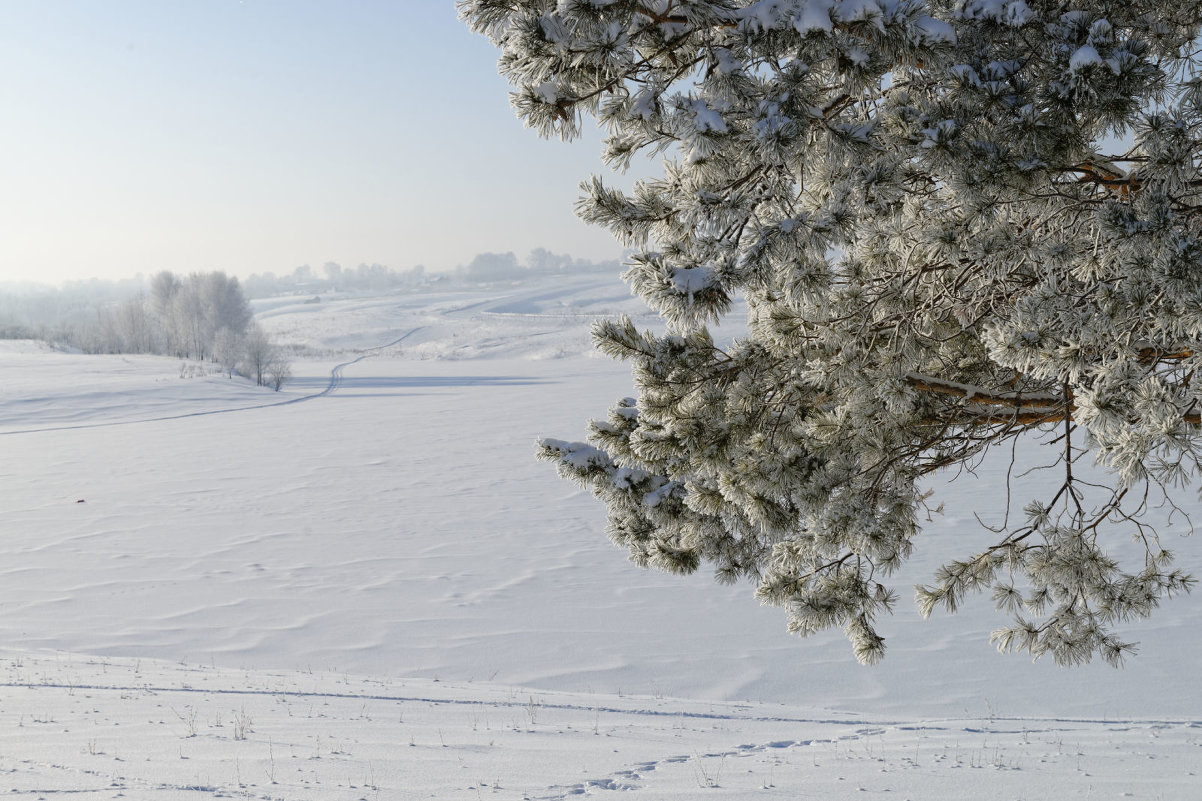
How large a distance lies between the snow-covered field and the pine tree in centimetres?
342

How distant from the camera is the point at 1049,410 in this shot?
459 centimetres

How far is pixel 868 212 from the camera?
3.27 meters

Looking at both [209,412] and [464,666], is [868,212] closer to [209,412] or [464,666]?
[464,666]

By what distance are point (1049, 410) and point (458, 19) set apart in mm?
3554

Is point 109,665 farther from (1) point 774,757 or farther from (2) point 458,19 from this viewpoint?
(2) point 458,19

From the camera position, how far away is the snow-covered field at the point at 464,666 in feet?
22.5

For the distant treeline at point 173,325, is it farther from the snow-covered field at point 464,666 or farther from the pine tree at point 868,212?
the pine tree at point 868,212

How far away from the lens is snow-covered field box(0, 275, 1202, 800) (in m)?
6.84

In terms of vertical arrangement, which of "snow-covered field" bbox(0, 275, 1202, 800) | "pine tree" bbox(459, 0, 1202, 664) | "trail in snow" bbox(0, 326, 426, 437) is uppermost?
"pine tree" bbox(459, 0, 1202, 664)

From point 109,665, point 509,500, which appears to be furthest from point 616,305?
point 109,665

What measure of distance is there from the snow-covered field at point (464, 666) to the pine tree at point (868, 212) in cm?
342

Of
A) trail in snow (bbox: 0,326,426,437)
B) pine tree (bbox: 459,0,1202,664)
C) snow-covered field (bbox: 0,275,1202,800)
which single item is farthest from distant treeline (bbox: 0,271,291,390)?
pine tree (bbox: 459,0,1202,664)

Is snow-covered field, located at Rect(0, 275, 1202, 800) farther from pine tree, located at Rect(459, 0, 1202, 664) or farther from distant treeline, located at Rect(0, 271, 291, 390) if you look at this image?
distant treeline, located at Rect(0, 271, 291, 390)

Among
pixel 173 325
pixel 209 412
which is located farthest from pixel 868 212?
pixel 173 325
